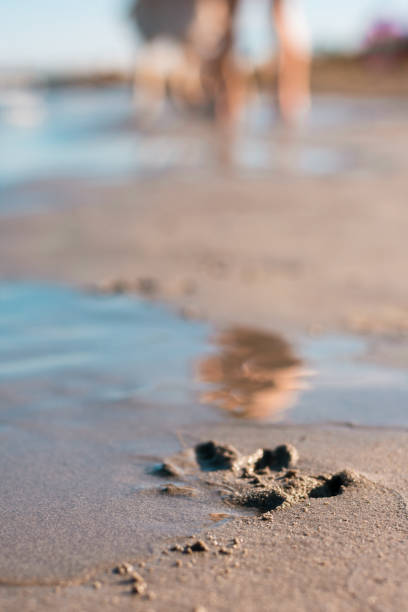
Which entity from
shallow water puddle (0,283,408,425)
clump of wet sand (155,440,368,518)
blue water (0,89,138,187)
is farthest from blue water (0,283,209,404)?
blue water (0,89,138,187)

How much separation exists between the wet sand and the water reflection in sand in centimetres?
7

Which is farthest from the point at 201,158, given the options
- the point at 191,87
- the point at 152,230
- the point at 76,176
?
the point at 191,87

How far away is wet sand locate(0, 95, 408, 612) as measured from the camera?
103cm

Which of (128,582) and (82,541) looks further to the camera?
(82,541)

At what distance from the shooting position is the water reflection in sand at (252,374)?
172 centimetres

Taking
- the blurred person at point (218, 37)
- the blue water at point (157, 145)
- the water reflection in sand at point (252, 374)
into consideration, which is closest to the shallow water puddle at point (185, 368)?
the water reflection in sand at point (252, 374)

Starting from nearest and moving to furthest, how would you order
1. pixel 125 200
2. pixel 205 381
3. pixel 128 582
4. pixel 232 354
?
pixel 128 582, pixel 205 381, pixel 232 354, pixel 125 200

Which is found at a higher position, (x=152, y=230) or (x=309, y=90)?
(x=309, y=90)

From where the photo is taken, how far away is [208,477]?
4.50 ft

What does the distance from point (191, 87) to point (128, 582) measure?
9.03m

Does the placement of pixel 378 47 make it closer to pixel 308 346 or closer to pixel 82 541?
pixel 308 346

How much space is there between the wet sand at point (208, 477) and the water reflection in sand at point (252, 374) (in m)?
0.07

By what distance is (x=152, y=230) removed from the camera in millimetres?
3580

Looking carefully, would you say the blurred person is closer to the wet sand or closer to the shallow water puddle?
the wet sand
